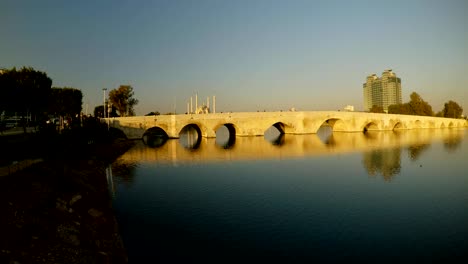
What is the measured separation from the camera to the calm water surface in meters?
12.4

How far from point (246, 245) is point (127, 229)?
5.49 meters

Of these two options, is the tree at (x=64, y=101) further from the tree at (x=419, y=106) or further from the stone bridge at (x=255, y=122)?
the tree at (x=419, y=106)

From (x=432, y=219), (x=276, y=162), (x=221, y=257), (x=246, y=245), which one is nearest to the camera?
(x=221, y=257)

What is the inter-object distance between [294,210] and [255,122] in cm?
4676

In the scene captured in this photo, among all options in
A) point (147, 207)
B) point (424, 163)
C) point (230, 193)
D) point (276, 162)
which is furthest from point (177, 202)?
point (424, 163)

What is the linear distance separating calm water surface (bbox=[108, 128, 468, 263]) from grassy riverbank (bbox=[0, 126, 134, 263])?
100 cm

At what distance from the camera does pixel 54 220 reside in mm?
11992

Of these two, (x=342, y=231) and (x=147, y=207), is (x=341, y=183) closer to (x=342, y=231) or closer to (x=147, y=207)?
(x=342, y=231)

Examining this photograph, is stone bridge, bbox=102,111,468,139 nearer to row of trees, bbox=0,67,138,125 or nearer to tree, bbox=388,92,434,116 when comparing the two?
row of trees, bbox=0,67,138,125

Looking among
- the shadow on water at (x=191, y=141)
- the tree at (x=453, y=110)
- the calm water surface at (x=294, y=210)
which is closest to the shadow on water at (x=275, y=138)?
the shadow on water at (x=191, y=141)

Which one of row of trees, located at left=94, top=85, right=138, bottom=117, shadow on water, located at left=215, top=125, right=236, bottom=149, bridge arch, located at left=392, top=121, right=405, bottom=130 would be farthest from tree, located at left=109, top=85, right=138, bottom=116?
bridge arch, located at left=392, top=121, right=405, bottom=130

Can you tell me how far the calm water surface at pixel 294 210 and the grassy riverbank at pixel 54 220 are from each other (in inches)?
39.5

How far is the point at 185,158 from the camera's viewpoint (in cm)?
3625

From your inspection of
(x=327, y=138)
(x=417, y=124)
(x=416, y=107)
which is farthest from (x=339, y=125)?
(x=416, y=107)
